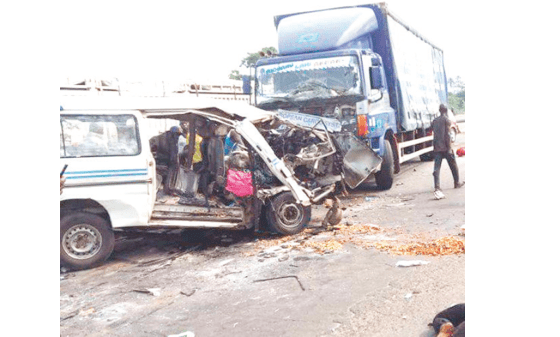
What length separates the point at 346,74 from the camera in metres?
8.33

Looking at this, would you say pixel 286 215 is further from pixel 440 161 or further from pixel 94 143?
pixel 440 161

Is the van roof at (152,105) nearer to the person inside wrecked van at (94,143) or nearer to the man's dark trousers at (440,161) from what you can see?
the person inside wrecked van at (94,143)

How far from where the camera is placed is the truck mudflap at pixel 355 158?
23.4ft

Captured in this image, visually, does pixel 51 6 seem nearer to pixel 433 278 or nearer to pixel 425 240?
pixel 433 278

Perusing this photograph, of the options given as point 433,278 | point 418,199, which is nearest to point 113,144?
point 433,278

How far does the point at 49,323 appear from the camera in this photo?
123 inches

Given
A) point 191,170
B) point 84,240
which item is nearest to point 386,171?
point 191,170

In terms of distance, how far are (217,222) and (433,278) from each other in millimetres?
2684

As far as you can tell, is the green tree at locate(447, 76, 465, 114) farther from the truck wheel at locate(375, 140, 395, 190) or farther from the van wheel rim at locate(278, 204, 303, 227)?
the truck wheel at locate(375, 140, 395, 190)

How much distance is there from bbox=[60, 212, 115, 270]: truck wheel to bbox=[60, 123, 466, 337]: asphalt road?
137mm

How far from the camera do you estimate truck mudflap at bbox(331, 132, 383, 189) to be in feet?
23.4

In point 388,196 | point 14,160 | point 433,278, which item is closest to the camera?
point 14,160

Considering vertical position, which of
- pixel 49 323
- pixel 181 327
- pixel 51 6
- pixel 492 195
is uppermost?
pixel 51 6

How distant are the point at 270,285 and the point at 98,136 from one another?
2.45m
